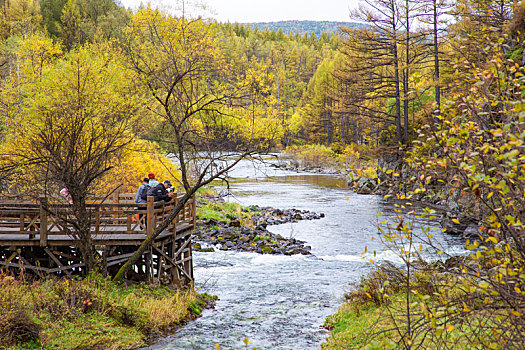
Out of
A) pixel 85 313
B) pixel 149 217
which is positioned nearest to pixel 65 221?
pixel 149 217

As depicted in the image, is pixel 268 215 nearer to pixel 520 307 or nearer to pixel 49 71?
pixel 49 71

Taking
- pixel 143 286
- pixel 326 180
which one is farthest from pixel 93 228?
pixel 326 180

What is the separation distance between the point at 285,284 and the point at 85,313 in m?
6.48

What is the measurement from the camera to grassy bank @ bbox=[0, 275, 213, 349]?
7.91 metres

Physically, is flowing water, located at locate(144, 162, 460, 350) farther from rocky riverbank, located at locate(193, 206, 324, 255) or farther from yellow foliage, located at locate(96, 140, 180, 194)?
yellow foliage, located at locate(96, 140, 180, 194)

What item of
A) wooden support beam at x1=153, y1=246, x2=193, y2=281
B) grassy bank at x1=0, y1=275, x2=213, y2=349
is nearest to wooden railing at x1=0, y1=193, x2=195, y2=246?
wooden support beam at x1=153, y1=246, x2=193, y2=281

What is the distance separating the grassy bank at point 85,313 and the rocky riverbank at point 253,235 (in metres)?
7.23

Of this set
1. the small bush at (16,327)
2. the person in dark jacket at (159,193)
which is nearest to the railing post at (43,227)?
the person in dark jacket at (159,193)

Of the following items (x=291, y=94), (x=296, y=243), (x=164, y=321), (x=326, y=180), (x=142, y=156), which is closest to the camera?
(x=164, y=321)

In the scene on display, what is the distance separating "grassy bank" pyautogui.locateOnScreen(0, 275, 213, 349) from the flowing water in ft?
1.97

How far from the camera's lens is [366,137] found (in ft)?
147

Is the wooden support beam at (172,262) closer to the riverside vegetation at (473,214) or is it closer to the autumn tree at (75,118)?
the autumn tree at (75,118)

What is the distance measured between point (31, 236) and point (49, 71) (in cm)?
821

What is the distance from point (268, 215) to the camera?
85.1 feet
